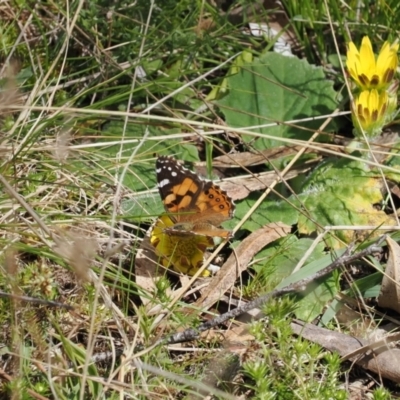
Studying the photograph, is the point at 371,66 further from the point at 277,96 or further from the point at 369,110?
the point at 277,96

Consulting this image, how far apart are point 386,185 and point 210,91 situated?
3.04 ft

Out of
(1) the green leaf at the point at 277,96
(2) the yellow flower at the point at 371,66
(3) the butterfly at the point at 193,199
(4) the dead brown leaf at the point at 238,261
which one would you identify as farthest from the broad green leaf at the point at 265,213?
(2) the yellow flower at the point at 371,66

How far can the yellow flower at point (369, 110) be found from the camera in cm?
262

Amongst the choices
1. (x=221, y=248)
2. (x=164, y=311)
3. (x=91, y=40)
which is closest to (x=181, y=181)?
(x=221, y=248)

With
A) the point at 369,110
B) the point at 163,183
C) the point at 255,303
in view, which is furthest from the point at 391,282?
the point at 163,183

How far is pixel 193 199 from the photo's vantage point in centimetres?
235

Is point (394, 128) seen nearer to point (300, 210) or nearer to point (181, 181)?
point (300, 210)

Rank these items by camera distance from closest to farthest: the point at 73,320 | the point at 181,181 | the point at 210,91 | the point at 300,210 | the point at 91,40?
the point at 73,320 → the point at 181,181 → the point at 300,210 → the point at 91,40 → the point at 210,91

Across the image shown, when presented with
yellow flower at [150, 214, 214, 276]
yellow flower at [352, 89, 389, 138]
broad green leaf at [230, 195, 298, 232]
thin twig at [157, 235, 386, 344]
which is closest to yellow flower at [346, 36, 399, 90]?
yellow flower at [352, 89, 389, 138]

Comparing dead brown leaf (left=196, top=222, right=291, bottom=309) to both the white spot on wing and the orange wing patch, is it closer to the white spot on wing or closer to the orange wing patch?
the orange wing patch

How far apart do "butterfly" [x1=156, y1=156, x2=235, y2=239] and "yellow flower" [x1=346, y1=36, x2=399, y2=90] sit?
2.25 feet

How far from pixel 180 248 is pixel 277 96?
36.8 inches

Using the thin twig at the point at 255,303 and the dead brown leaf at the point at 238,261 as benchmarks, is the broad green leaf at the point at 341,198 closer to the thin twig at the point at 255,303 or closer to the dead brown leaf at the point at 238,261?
the dead brown leaf at the point at 238,261

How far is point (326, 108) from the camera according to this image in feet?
9.70
